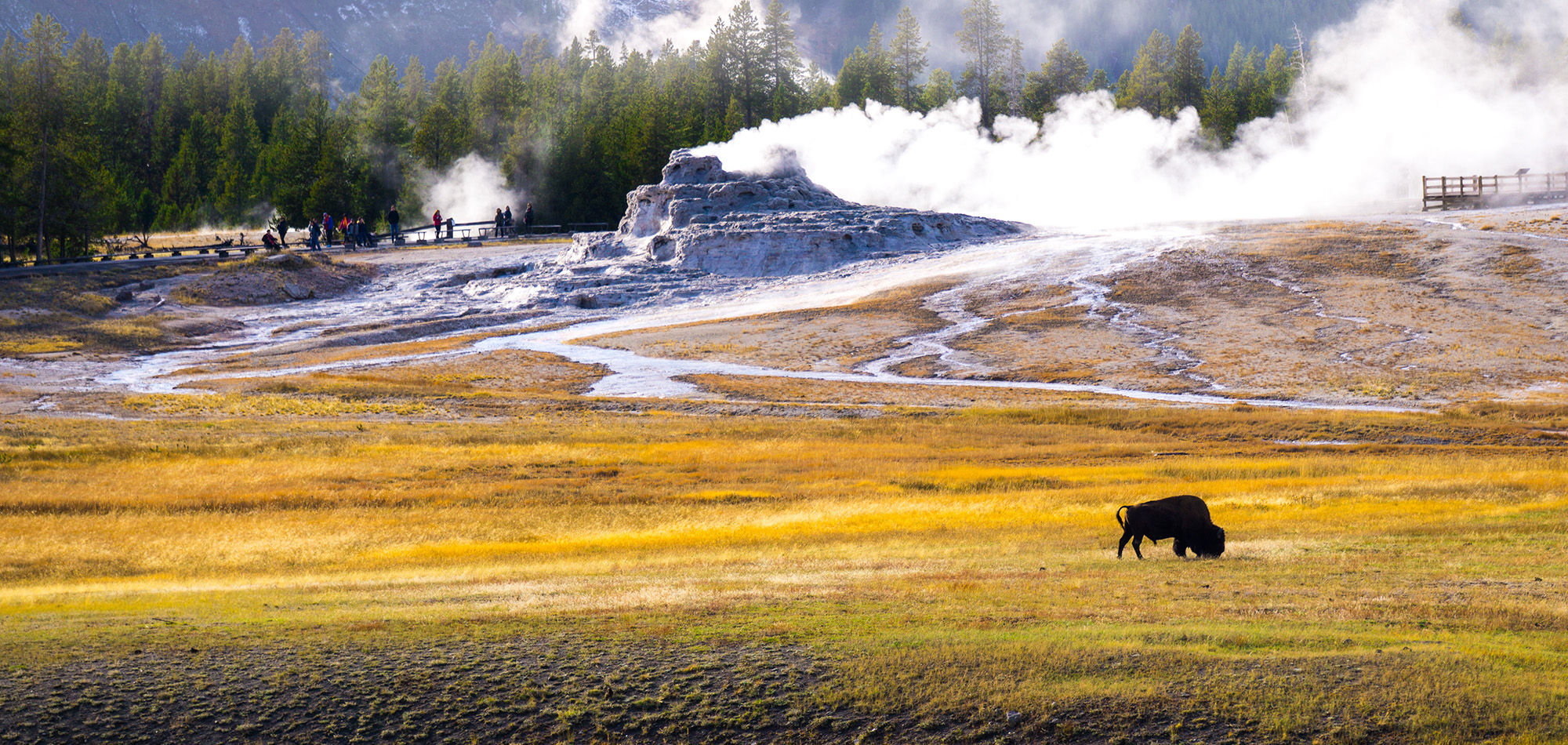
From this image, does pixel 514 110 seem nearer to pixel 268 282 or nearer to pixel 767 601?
pixel 268 282

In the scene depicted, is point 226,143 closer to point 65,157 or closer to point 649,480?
point 65,157

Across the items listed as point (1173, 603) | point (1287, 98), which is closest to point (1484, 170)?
point (1287, 98)

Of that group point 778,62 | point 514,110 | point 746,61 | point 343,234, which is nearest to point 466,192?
point 514,110

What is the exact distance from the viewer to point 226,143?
410ft

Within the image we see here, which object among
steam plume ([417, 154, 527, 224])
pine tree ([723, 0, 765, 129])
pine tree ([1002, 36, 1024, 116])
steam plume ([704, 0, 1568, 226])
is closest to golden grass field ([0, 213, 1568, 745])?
steam plume ([704, 0, 1568, 226])

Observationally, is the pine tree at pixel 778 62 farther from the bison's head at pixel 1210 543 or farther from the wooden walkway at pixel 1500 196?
the bison's head at pixel 1210 543

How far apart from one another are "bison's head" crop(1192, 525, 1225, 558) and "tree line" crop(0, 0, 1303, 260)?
323ft

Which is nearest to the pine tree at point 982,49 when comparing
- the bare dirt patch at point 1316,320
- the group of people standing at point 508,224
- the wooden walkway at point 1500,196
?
the group of people standing at point 508,224

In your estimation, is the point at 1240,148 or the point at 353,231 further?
the point at 1240,148

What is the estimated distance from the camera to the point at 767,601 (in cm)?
1030

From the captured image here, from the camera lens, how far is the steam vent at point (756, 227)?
256 ft

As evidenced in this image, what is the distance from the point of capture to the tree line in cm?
11212

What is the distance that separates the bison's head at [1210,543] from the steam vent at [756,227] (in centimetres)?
6410

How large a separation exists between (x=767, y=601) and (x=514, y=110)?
12312 cm
